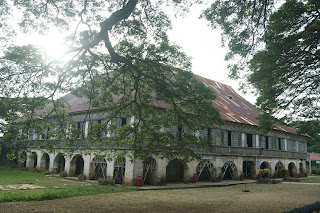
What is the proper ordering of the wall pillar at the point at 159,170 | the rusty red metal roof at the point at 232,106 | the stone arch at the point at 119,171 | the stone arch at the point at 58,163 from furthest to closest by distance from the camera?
1. the rusty red metal roof at the point at 232,106
2. the stone arch at the point at 58,163
3. the wall pillar at the point at 159,170
4. the stone arch at the point at 119,171

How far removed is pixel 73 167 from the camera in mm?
22344

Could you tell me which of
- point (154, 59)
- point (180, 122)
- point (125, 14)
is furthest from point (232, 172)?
point (125, 14)

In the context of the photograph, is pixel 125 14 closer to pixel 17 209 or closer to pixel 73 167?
pixel 17 209

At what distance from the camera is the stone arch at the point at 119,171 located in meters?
18.1

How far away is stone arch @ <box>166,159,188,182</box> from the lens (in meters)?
21.5

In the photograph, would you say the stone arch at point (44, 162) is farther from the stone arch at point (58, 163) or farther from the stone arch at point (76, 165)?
the stone arch at point (76, 165)

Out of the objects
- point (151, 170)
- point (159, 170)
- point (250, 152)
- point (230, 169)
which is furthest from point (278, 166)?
point (151, 170)

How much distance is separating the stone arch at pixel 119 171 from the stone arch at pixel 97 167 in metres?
1.10

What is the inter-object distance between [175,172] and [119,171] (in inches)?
205

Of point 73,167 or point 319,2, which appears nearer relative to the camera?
point 319,2

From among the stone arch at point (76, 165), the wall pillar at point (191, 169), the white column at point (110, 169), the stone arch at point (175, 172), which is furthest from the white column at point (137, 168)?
the stone arch at point (76, 165)

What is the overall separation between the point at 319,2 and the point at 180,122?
6603 millimetres

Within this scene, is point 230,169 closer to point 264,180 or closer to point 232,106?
point 264,180

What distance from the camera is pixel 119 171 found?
18859 millimetres
